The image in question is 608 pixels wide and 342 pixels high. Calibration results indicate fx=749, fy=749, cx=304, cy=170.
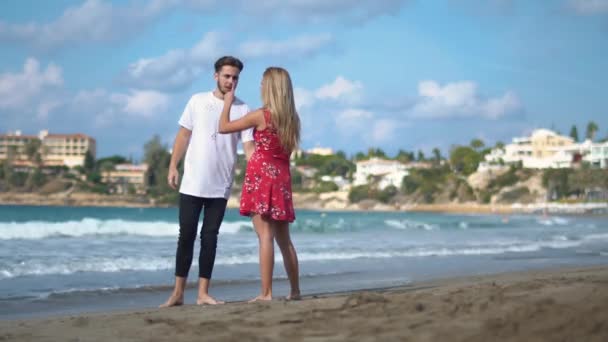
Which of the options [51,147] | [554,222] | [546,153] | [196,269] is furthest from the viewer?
[51,147]

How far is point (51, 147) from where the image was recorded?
150m

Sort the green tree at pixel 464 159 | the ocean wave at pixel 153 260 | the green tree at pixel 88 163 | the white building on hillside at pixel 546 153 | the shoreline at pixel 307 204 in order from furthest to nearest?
1. the green tree at pixel 88 163
2. the green tree at pixel 464 159
3. the white building on hillside at pixel 546 153
4. the shoreline at pixel 307 204
5. the ocean wave at pixel 153 260

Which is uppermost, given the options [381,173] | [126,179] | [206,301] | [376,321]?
[381,173]

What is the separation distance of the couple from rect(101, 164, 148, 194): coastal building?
11186 cm

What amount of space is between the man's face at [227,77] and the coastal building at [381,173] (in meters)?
123

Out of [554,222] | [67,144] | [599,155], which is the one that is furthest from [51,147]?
[554,222]

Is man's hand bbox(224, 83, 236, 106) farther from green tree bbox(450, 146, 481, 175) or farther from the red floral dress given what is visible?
green tree bbox(450, 146, 481, 175)

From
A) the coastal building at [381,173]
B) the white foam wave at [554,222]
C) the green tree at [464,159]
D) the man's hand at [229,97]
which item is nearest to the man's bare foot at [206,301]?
the man's hand at [229,97]

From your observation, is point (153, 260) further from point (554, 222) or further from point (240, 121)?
point (554, 222)

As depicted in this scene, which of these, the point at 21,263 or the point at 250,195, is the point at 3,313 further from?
the point at 21,263

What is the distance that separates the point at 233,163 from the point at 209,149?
192 mm

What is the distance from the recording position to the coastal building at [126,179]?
383 feet

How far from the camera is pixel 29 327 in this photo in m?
3.98

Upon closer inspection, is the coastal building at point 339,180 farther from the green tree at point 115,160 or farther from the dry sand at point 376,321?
the dry sand at point 376,321
